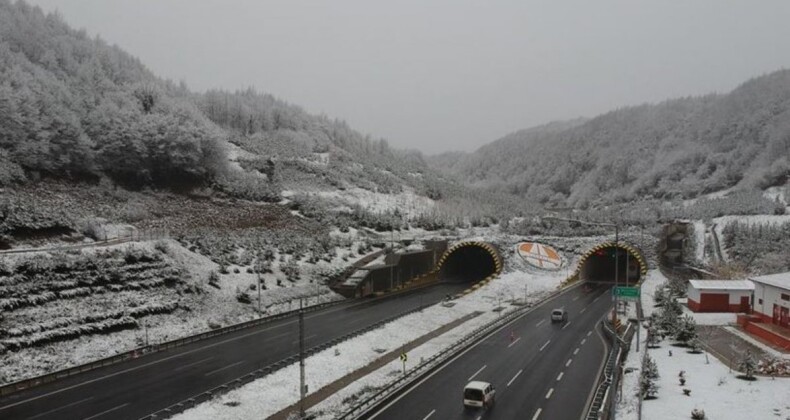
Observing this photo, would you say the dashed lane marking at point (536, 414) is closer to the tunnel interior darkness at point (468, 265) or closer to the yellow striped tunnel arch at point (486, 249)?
the yellow striped tunnel arch at point (486, 249)

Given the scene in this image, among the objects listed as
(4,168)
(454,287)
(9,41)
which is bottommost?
(454,287)

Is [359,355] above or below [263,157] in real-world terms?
below

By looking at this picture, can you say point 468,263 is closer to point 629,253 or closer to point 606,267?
point 606,267

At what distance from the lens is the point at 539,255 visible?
249ft

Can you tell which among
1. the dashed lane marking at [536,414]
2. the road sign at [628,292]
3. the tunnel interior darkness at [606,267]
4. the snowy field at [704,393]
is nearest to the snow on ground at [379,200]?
the tunnel interior darkness at [606,267]

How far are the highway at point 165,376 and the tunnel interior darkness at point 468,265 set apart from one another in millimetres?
33922

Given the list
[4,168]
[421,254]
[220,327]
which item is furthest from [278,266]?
[4,168]

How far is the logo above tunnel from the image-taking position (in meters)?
74.3

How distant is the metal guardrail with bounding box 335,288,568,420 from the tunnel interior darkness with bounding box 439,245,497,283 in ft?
101

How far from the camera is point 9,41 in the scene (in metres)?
102

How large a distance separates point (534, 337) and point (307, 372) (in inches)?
698

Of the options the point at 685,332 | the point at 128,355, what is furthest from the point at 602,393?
the point at 128,355

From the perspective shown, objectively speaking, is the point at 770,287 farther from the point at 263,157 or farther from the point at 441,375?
the point at 263,157

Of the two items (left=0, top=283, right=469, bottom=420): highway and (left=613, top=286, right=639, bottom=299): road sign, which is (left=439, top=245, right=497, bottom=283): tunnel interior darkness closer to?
(left=0, top=283, right=469, bottom=420): highway
